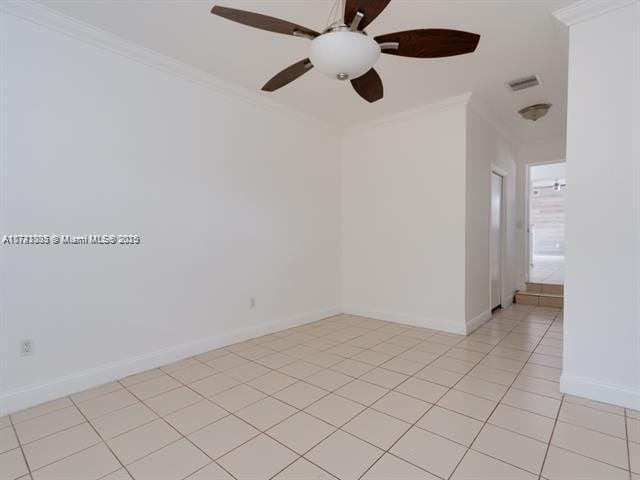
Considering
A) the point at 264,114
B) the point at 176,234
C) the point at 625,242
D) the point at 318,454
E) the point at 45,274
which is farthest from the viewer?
the point at 264,114

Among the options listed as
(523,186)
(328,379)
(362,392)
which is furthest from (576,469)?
(523,186)

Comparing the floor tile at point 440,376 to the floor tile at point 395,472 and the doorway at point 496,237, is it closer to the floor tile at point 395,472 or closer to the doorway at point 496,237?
the floor tile at point 395,472

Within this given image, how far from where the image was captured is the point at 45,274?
2.28 metres

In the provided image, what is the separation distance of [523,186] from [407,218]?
2.94 m

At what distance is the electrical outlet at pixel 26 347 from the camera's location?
7.13 ft

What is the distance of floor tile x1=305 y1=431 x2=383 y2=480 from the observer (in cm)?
159

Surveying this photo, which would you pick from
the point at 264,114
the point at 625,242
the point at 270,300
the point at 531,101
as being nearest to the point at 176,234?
the point at 270,300

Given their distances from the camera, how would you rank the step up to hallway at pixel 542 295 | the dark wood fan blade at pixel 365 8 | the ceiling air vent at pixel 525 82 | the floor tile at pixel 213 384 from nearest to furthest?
the dark wood fan blade at pixel 365 8 < the floor tile at pixel 213 384 < the ceiling air vent at pixel 525 82 < the step up to hallway at pixel 542 295

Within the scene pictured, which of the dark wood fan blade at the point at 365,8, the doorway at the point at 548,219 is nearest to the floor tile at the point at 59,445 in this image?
the dark wood fan blade at the point at 365,8

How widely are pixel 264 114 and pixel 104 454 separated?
10.9ft

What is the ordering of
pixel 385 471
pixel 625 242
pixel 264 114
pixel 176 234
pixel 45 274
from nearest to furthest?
1. pixel 385 471
2. pixel 625 242
3. pixel 45 274
4. pixel 176 234
5. pixel 264 114

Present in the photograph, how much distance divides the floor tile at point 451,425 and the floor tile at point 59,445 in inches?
76.0

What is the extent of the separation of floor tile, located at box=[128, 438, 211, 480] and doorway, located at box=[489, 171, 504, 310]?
13.6ft

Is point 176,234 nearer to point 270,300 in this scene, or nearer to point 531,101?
point 270,300
